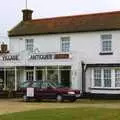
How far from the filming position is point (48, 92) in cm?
4166

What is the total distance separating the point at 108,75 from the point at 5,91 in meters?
10.1

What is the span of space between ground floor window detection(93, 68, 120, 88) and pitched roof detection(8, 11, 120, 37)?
3.63 metres

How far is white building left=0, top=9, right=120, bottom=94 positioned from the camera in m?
46.5

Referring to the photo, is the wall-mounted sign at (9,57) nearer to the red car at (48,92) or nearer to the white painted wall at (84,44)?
the white painted wall at (84,44)

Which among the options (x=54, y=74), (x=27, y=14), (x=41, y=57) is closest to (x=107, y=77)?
(x=54, y=74)

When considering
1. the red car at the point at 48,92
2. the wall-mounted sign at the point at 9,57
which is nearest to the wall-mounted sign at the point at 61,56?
the wall-mounted sign at the point at 9,57

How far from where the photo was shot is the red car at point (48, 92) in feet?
136

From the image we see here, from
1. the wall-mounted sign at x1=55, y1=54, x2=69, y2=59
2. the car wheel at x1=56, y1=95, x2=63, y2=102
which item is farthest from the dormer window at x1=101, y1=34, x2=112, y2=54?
the car wheel at x1=56, y1=95, x2=63, y2=102

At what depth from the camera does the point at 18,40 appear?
5241cm

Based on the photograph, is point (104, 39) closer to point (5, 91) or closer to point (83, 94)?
point (83, 94)

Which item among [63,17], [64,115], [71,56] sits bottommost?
[64,115]

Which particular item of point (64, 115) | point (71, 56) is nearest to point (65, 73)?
point (71, 56)

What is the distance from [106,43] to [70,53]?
10.8 ft

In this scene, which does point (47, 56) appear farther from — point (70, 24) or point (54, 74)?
point (70, 24)
